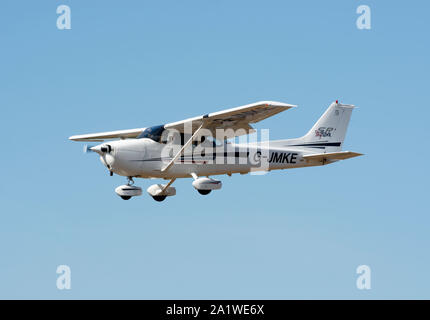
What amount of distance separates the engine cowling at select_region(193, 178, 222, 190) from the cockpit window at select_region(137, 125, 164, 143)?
5.73 ft

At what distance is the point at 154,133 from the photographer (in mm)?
23297

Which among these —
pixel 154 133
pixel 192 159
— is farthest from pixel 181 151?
pixel 154 133

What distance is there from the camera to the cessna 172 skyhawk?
22.5m

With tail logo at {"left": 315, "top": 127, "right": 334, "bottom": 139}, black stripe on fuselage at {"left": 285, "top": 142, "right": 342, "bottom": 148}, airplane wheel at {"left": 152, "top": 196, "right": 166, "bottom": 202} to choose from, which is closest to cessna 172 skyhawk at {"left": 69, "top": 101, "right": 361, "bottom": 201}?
airplane wheel at {"left": 152, "top": 196, "right": 166, "bottom": 202}

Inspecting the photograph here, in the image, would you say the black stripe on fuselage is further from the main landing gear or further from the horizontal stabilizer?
the main landing gear

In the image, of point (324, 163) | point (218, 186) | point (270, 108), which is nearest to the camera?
point (270, 108)

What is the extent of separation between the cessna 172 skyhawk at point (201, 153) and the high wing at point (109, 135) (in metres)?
0.07

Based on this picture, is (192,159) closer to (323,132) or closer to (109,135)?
(109,135)

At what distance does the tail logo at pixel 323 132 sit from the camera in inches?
1040

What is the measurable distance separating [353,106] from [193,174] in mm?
6698

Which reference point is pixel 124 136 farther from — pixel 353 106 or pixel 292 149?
pixel 353 106

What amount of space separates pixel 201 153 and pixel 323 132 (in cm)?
515

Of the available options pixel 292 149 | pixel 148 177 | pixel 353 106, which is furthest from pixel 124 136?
pixel 353 106

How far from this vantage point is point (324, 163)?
1001 inches
